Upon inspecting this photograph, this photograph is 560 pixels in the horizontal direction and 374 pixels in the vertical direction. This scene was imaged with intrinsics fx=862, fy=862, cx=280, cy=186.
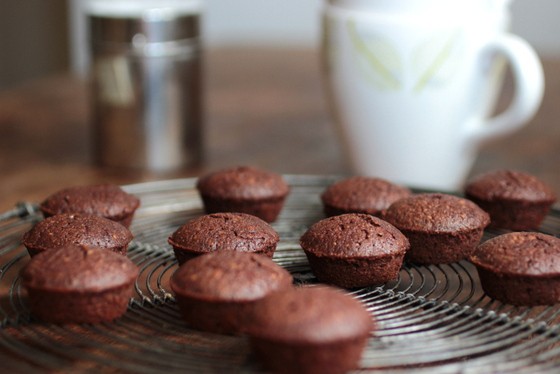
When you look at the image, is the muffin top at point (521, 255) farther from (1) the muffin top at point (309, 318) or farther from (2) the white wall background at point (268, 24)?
(2) the white wall background at point (268, 24)

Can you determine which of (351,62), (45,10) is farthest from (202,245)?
(45,10)

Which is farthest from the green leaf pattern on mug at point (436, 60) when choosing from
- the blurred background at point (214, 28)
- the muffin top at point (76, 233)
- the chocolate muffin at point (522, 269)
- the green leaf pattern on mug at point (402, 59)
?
the blurred background at point (214, 28)

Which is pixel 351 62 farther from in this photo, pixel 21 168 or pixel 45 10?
pixel 45 10

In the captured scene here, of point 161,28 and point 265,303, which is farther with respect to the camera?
point 161,28

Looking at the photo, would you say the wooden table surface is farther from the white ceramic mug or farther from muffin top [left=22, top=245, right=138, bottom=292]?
muffin top [left=22, top=245, right=138, bottom=292]

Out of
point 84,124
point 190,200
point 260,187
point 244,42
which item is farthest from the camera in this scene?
point 244,42

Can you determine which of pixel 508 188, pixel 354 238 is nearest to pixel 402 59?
pixel 508 188

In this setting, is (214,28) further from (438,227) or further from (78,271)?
(78,271)
